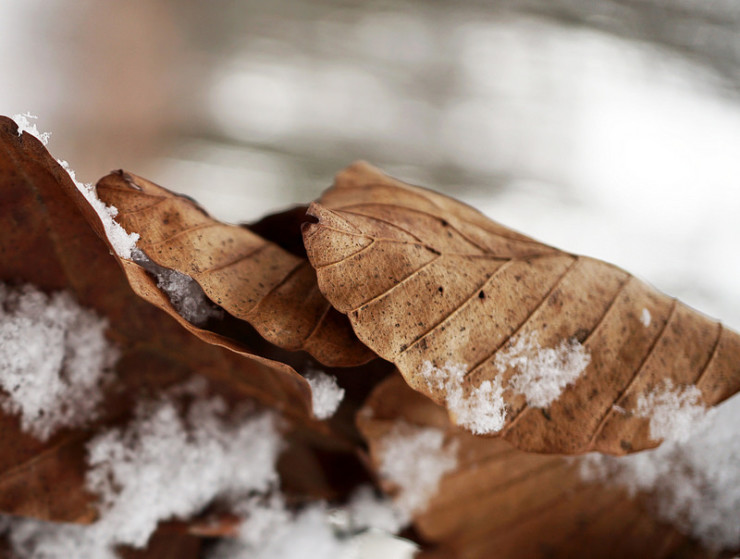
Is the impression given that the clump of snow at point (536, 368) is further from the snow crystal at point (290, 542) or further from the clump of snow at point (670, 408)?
the snow crystal at point (290, 542)

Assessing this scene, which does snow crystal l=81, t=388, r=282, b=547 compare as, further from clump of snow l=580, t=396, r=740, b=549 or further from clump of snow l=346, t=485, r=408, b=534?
clump of snow l=580, t=396, r=740, b=549

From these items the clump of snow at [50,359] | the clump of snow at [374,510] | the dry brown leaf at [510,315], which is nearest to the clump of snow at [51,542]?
the clump of snow at [50,359]


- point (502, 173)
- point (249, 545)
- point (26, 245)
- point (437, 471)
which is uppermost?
point (502, 173)

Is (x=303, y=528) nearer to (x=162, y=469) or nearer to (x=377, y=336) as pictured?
(x=162, y=469)

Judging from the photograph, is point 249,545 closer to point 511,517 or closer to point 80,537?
point 80,537

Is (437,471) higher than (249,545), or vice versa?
(437,471)

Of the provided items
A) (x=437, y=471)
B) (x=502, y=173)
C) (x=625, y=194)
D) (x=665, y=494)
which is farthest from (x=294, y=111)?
(x=665, y=494)

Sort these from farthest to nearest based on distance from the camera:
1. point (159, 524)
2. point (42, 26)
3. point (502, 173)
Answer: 1. point (502, 173)
2. point (42, 26)
3. point (159, 524)

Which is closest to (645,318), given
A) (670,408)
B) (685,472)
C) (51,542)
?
(670,408)
